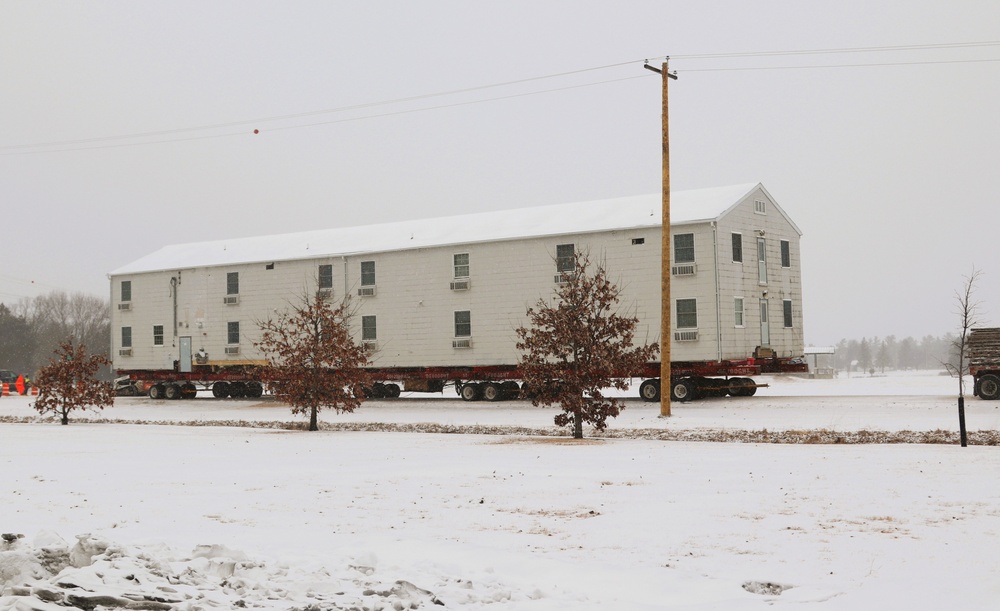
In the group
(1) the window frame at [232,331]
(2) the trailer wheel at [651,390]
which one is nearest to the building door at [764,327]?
(2) the trailer wheel at [651,390]

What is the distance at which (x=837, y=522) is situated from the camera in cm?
953

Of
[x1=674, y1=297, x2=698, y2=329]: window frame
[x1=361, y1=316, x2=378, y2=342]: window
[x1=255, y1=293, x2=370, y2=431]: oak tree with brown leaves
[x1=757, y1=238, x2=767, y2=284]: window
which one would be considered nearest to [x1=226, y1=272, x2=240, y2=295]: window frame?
[x1=361, y1=316, x2=378, y2=342]: window

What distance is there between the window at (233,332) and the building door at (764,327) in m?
21.3

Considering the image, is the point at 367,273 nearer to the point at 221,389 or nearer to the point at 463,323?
the point at 463,323

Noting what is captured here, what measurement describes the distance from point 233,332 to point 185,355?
2869 mm

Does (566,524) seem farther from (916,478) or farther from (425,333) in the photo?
(425,333)

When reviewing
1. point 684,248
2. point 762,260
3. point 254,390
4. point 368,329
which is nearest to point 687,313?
point 684,248

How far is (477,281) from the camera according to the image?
34.7m

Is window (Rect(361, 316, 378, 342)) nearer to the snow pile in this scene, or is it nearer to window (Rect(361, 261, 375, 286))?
window (Rect(361, 261, 375, 286))

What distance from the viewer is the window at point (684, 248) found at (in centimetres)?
3111

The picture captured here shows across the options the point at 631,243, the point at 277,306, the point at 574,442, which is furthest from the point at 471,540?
the point at 277,306

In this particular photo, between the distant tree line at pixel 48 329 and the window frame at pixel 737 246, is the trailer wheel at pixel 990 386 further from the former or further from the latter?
the distant tree line at pixel 48 329

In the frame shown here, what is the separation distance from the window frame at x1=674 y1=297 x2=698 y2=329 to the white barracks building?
33 millimetres

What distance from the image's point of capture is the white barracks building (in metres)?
31.0
